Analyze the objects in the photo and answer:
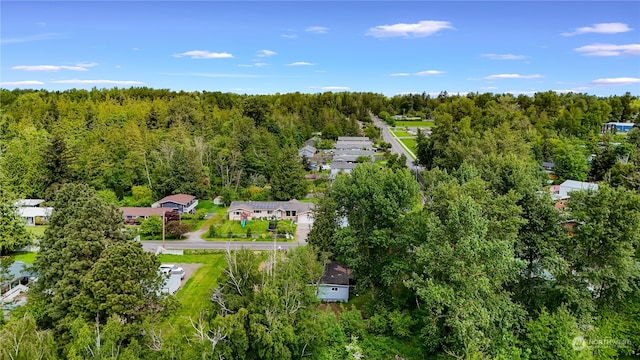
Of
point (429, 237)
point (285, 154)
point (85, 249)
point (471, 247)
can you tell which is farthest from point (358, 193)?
point (285, 154)

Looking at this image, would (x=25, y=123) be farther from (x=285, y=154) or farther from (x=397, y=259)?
(x=397, y=259)

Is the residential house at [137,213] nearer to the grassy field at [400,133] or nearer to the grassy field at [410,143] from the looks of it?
the grassy field at [410,143]

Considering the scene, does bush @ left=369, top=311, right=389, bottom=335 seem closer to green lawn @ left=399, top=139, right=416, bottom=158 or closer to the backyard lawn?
green lawn @ left=399, top=139, right=416, bottom=158

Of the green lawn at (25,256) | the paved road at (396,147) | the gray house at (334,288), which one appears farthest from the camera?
the paved road at (396,147)

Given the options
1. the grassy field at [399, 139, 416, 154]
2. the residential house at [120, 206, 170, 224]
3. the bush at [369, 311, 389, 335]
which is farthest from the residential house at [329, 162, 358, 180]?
the bush at [369, 311, 389, 335]

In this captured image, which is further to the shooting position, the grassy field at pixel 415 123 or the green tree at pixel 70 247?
→ the grassy field at pixel 415 123

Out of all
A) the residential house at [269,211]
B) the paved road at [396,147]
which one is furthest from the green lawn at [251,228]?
the paved road at [396,147]
